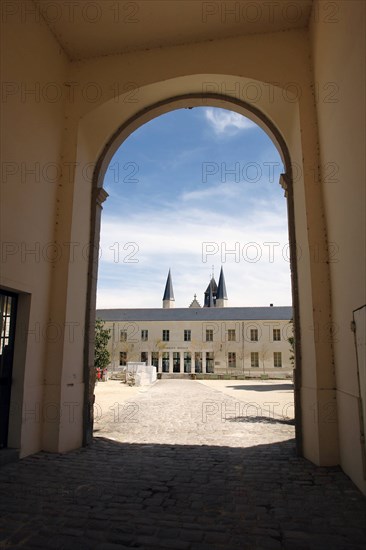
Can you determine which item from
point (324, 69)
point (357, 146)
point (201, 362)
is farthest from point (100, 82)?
point (201, 362)

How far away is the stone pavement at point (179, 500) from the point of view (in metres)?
2.68

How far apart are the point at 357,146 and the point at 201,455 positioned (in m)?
4.09

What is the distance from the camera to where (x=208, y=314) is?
5038 cm

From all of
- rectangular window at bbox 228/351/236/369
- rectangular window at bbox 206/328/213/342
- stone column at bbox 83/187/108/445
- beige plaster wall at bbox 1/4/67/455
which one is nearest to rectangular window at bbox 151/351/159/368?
rectangular window at bbox 206/328/213/342

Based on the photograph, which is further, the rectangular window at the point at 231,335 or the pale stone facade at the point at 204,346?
the rectangular window at the point at 231,335

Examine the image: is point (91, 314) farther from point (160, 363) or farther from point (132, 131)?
point (160, 363)

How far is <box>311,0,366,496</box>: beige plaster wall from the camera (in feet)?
11.8

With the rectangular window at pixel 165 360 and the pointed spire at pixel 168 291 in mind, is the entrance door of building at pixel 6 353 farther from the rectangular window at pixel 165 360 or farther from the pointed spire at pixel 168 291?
the pointed spire at pixel 168 291

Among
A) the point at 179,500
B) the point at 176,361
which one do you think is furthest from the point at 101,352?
the point at 176,361

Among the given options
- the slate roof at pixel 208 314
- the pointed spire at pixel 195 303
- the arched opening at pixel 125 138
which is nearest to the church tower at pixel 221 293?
the pointed spire at pixel 195 303

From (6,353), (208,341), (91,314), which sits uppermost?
(208,341)

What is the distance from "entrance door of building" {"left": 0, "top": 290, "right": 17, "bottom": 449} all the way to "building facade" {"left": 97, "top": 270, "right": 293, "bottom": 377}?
135 feet

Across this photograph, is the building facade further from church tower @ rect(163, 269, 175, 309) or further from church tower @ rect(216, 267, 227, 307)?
church tower @ rect(163, 269, 175, 309)

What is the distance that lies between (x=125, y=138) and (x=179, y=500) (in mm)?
5737
